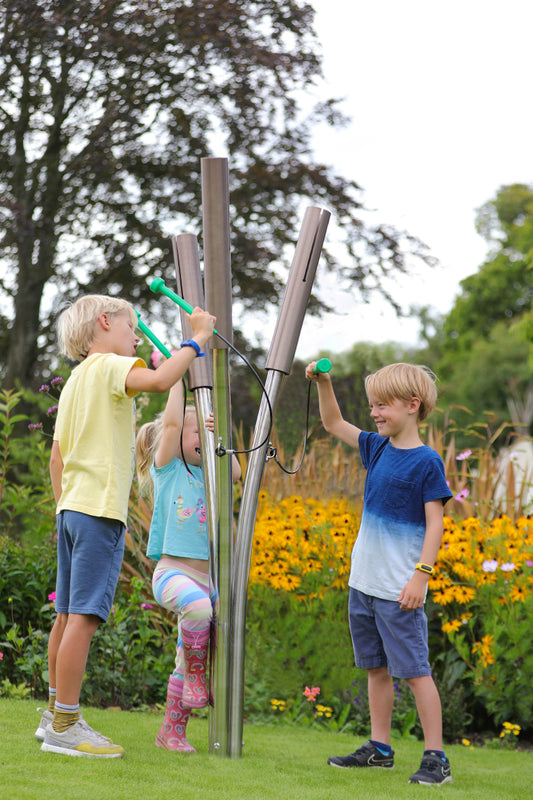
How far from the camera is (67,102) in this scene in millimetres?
9219

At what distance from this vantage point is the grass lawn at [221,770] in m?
2.21

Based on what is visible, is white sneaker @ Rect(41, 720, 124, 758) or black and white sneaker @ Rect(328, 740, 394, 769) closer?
white sneaker @ Rect(41, 720, 124, 758)

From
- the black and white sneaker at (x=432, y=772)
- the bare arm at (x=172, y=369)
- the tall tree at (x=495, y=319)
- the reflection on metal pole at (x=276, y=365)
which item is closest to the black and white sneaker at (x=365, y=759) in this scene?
the black and white sneaker at (x=432, y=772)

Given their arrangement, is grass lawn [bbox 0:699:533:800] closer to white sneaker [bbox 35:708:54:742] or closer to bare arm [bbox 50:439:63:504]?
white sneaker [bbox 35:708:54:742]

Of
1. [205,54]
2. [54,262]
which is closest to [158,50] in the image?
[205,54]

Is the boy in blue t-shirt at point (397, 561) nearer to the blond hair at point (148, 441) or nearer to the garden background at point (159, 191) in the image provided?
the blond hair at point (148, 441)

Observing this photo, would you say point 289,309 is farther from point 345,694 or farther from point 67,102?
point 67,102

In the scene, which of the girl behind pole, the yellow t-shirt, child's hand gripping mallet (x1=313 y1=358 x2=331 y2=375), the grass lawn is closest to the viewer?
the grass lawn

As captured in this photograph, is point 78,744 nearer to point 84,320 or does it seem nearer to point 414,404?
point 84,320

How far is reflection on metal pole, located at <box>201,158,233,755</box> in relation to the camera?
9.02 ft

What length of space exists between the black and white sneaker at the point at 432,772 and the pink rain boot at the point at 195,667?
720 millimetres

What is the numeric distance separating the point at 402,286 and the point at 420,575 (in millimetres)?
7283

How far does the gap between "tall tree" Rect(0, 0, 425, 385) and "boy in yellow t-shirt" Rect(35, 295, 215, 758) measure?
20.1 feet

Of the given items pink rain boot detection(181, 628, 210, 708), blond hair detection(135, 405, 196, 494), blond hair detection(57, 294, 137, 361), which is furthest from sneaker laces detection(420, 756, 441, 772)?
blond hair detection(57, 294, 137, 361)
